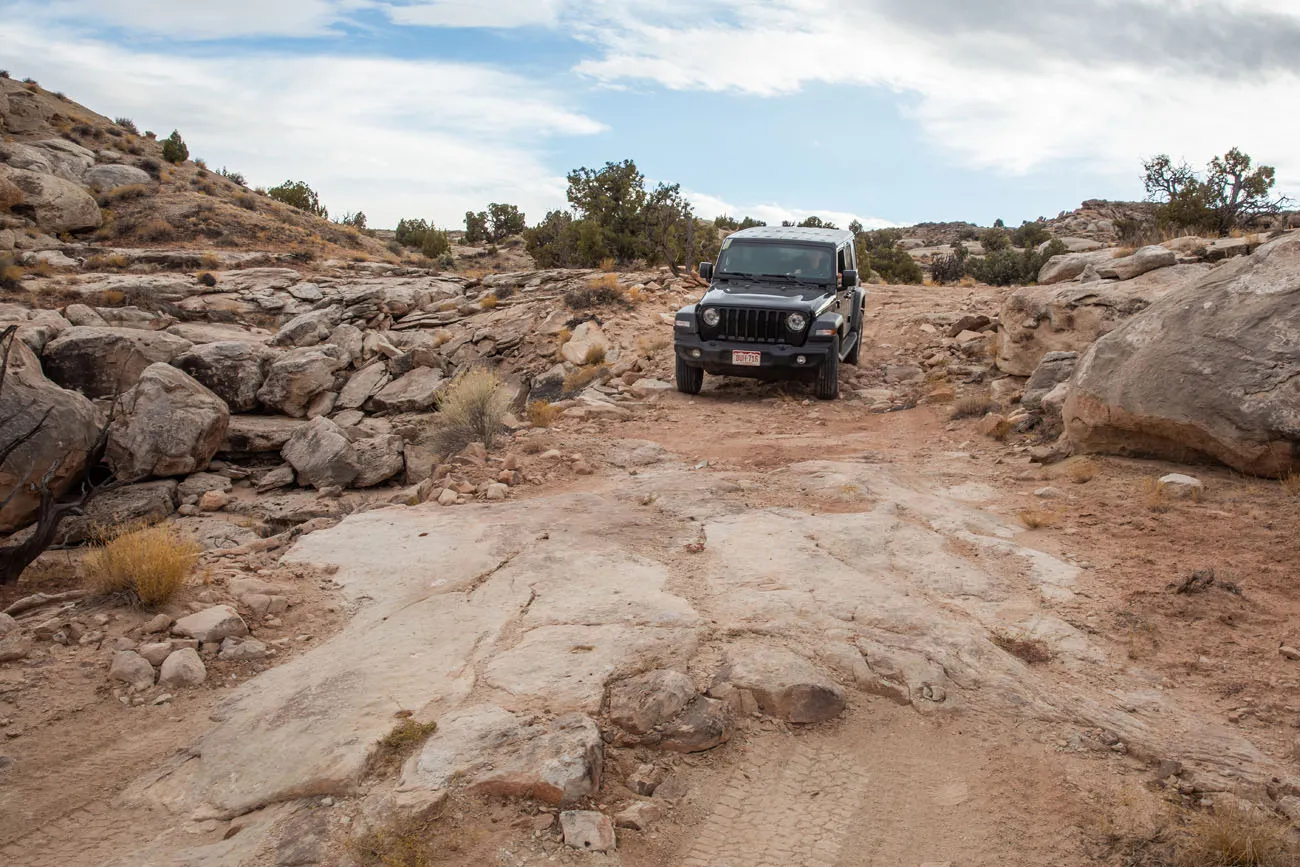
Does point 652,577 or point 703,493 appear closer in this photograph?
point 652,577

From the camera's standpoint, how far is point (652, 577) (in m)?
5.25

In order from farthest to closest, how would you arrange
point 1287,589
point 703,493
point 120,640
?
point 703,493 < point 1287,589 < point 120,640

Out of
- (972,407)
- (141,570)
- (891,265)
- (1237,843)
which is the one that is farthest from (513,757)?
(891,265)

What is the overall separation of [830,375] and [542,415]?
146 inches

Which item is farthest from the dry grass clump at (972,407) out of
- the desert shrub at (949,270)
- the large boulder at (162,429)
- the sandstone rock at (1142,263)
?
the desert shrub at (949,270)

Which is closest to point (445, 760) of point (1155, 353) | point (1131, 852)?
point (1131, 852)

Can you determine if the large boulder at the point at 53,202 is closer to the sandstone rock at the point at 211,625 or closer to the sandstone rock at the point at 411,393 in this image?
the sandstone rock at the point at 411,393

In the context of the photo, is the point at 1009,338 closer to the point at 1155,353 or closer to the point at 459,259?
the point at 1155,353

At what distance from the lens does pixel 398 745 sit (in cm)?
353

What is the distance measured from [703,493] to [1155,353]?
3906mm

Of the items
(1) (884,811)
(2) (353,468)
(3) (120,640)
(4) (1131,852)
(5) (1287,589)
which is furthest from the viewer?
(2) (353,468)

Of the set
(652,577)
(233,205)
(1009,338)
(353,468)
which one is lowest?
(353,468)

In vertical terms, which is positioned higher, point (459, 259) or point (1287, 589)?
point (459, 259)

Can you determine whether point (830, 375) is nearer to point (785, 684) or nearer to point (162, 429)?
point (785, 684)
